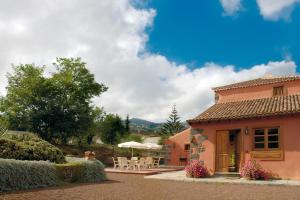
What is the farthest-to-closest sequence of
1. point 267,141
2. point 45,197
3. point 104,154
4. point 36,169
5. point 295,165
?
point 104,154 < point 267,141 < point 295,165 < point 36,169 < point 45,197

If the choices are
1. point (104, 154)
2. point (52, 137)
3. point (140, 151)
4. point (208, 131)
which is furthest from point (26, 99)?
point (208, 131)

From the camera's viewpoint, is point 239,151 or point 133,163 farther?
point 133,163

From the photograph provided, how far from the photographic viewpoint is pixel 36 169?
40.7 ft

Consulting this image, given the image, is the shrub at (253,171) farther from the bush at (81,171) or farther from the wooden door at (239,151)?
the bush at (81,171)

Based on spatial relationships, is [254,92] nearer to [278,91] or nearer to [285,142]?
[278,91]

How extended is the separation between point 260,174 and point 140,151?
82.2ft

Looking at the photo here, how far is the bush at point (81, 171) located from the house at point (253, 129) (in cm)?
592

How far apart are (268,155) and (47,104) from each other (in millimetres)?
24124

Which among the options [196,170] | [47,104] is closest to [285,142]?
[196,170]

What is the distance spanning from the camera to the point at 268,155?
1727cm

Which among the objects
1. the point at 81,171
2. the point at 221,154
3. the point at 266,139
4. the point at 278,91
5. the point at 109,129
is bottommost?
the point at 81,171

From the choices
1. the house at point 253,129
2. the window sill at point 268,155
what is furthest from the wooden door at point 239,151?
the window sill at point 268,155

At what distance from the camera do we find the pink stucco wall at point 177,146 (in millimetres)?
34062

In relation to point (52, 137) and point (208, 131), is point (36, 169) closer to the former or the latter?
point (208, 131)
